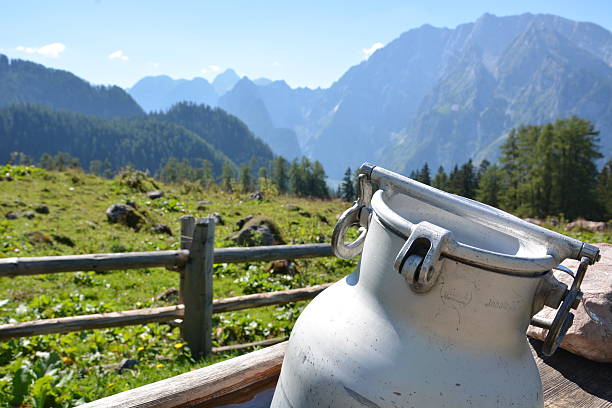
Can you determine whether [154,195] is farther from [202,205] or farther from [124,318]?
[124,318]

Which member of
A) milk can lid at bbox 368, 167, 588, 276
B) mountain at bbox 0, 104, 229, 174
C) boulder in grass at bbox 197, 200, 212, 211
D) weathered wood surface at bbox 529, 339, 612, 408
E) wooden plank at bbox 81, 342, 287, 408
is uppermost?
milk can lid at bbox 368, 167, 588, 276

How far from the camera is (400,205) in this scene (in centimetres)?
112

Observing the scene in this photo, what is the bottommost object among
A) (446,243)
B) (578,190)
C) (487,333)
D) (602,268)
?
(578,190)

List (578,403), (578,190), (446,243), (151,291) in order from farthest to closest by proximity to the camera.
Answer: (578,190), (151,291), (578,403), (446,243)

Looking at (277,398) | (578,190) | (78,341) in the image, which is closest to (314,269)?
(78,341)

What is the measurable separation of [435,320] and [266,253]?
3.28m

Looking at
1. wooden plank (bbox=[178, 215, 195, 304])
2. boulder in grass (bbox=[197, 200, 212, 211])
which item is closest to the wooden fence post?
wooden plank (bbox=[178, 215, 195, 304])

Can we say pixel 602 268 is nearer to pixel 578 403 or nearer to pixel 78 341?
pixel 578 403

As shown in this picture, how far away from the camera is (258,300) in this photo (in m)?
4.00

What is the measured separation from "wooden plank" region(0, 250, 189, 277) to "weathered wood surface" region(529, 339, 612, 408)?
2.76 meters

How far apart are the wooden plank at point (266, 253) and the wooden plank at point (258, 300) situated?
0.34 metres

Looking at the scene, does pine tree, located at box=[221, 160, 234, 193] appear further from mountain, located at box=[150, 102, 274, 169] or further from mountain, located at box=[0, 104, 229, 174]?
mountain, located at box=[150, 102, 274, 169]

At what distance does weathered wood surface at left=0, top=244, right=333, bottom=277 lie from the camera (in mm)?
2996

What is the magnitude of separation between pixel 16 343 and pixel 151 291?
199 centimetres
